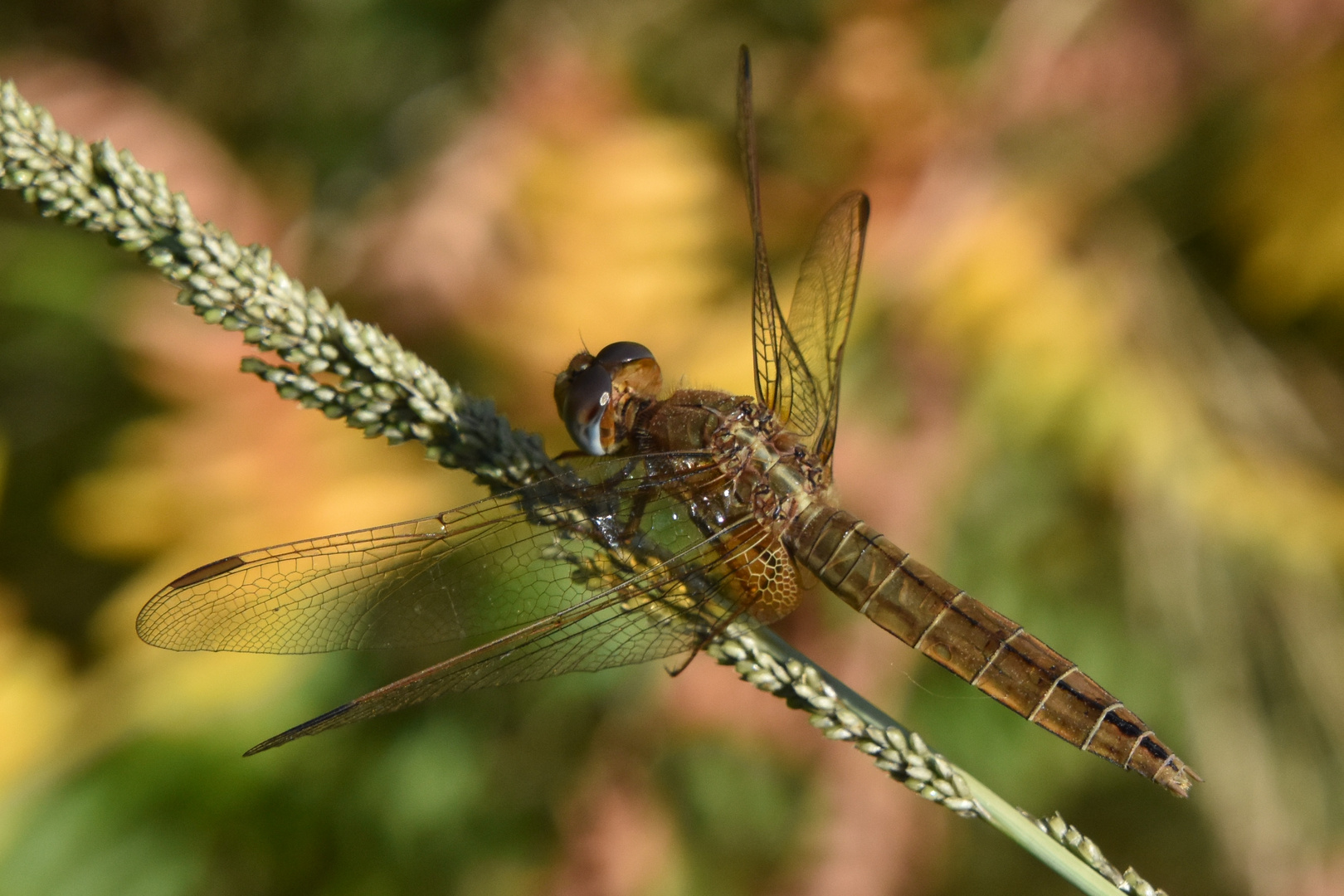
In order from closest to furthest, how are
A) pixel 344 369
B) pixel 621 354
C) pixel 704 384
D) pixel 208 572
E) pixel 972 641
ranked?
1. pixel 344 369
2. pixel 208 572
3. pixel 972 641
4. pixel 621 354
5. pixel 704 384

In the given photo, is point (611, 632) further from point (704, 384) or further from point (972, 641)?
point (704, 384)

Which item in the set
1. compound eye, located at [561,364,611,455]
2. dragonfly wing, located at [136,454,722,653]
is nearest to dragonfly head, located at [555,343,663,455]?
compound eye, located at [561,364,611,455]

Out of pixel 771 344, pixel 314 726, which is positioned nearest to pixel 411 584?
pixel 314 726

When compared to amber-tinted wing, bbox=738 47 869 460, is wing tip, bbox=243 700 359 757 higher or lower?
lower

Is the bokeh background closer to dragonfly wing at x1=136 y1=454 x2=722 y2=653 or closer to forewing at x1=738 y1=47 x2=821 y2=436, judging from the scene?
forewing at x1=738 y1=47 x2=821 y2=436

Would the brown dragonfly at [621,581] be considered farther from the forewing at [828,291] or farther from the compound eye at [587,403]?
the forewing at [828,291]

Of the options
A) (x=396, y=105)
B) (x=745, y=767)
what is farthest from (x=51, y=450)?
(x=745, y=767)

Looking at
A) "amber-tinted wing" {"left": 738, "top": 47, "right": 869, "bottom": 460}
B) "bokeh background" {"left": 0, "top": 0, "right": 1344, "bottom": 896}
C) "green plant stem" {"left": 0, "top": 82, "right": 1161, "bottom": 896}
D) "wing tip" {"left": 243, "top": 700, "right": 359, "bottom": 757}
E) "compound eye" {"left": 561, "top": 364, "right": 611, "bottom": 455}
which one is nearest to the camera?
"green plant stem" {"left": 0, "top": 82, "right": 1161, "bottom": 896}
